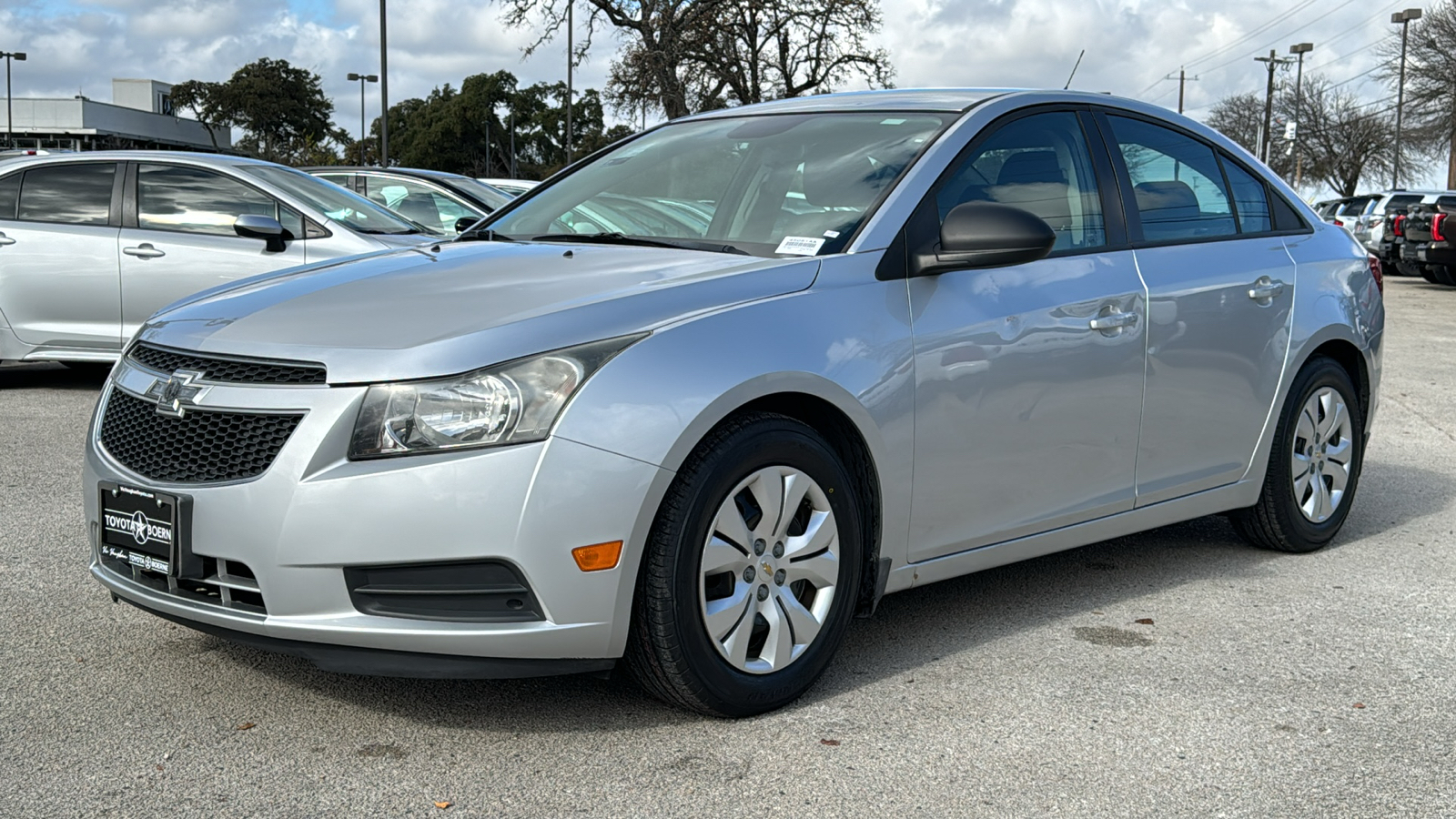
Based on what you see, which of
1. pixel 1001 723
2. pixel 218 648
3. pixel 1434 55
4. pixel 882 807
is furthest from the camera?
pixel 1434 55

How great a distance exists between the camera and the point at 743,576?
3.52m

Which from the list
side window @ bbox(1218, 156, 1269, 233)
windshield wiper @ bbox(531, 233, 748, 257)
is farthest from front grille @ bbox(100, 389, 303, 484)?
side window @ bbox(1218, 156, 1269, 233)

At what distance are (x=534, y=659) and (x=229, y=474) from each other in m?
0.79

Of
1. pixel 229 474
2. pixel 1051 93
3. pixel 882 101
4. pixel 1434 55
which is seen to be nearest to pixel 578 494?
pixel 229 474

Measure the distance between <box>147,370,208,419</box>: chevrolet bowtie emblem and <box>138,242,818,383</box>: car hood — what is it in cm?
8

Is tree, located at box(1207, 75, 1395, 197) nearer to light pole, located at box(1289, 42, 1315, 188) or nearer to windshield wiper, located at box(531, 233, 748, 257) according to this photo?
light pole, located at box(1289, 42, 1315, 188)

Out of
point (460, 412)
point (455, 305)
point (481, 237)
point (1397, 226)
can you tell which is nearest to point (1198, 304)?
point (481, 237)

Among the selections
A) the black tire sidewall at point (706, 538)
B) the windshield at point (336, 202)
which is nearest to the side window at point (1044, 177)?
the black tire sidewall at point (706, 538)

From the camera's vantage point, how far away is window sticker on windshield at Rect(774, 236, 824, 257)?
385 centimetres

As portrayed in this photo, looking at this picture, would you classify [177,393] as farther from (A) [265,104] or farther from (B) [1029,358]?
(A) [265,104]

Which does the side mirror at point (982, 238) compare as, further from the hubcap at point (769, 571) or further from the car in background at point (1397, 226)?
the car in background at point (1397, 226)

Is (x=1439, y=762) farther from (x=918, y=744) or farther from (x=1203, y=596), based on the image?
(x=1203, y=596)

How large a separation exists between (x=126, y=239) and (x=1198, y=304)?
6.91 m

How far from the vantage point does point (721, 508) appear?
342cm
